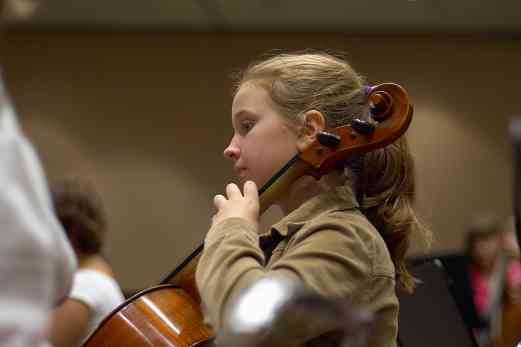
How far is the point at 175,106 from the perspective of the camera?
6.59m

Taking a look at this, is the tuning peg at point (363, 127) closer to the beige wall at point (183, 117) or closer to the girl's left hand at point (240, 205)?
the girl's left hand at point (240, 205)

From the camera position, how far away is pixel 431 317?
1.71 metres

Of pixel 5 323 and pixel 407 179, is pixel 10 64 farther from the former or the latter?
pixel 5 323

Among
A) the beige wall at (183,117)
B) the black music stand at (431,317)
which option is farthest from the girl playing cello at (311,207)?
the beige wall at (183,117)

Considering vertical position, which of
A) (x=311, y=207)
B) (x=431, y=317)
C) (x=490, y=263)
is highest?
(x=311, y=207)

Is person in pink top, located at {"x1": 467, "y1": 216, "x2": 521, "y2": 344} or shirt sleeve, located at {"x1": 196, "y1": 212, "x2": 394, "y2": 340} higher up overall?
shirt sleeve, located at {"x1": 196, "y1": 212, "x2": 394, "y2": 340}

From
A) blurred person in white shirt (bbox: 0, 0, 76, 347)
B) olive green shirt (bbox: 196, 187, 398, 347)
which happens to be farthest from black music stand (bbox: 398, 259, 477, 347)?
blurred person in white shirt (bbox: 0, 0, 76, 347)

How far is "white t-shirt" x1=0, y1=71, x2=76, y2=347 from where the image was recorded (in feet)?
2.26

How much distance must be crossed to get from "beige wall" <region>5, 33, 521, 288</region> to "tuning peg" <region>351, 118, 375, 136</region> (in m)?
4.77

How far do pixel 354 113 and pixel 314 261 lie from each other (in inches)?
15.1

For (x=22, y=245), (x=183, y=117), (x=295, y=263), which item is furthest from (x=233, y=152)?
(x=183, y=117)

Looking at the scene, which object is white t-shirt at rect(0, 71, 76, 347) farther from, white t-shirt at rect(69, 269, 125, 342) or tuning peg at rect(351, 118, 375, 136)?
white t-shirt at rect(69, 269, 125, 342)

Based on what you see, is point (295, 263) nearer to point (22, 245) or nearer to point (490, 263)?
point (22, 245)

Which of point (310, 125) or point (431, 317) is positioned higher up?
point (310, 125)
